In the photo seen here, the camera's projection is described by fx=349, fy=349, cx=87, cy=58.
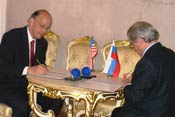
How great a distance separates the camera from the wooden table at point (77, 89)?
10.0 feet

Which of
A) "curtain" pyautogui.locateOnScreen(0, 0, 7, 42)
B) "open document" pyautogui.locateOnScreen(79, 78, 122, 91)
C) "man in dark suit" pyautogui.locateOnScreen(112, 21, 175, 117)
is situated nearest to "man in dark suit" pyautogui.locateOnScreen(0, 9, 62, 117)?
"open document" pyautogui.locateOnScreen(79, 78, 122, 91)

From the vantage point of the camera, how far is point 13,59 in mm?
3666

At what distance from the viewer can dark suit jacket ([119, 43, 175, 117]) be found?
2752 mm

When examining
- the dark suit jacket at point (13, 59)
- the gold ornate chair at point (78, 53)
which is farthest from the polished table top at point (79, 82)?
the gold ornate chair at point (78, 53)

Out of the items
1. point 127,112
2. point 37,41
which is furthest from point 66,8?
point 127,112

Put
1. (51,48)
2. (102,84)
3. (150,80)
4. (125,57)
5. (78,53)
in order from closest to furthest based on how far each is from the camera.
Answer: (150,80) < (102,84) < (125,57) < (78,53) < (51,48)

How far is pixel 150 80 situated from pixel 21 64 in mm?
1537

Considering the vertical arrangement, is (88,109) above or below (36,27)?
below

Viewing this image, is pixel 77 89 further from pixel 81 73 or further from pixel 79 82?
pixel 81 73

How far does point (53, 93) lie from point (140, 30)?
0.98 meters

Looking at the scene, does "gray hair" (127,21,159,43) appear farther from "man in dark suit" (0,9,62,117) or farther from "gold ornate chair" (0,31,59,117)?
"gold ornate chair" (0,31,59,117)

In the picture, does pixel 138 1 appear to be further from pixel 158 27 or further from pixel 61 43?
pixel 61 43

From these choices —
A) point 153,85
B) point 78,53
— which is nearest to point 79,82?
point 153,85

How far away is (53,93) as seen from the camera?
320cm
